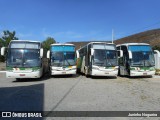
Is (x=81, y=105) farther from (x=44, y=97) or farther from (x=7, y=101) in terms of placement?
(x=7, y=101)

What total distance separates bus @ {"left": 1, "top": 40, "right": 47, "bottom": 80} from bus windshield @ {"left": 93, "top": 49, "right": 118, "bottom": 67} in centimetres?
469

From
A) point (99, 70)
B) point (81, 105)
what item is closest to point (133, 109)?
point (81, 105)

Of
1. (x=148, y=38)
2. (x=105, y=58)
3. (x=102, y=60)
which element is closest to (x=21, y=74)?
(x=102, y=60)

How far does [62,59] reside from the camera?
21344 millimetres

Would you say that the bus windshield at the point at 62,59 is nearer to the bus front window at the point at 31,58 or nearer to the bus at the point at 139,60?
the bus front window at the point at 31,58

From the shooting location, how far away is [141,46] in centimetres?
2217

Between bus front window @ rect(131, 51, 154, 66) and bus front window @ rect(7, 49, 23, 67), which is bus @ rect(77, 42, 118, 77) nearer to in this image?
bus front window @ rect(131, 51, 154, 66)

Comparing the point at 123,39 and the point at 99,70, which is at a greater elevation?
the point at 123,39

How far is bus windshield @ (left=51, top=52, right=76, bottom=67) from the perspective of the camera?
21.2 meters

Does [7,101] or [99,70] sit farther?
[99,70]

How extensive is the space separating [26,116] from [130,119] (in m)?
3.21

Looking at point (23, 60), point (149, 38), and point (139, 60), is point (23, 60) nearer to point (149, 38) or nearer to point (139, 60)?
point (139, 60)

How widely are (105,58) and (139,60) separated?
328 centimetres

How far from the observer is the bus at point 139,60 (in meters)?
21.3
